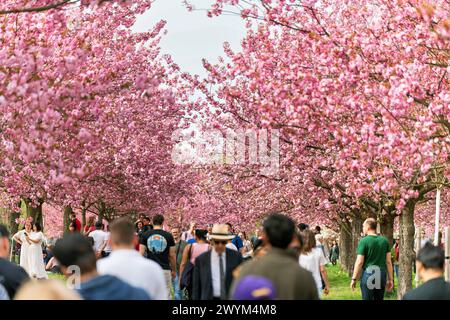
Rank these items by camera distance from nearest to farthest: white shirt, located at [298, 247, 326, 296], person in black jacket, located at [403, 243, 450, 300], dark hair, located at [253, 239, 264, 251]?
person in black jacket, located at [403, 243, 450, 300], dark hair, located at [253, 239, 264, 251], white shirt, located at [298, 247, 326, 296]

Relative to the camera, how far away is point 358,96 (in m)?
16.8

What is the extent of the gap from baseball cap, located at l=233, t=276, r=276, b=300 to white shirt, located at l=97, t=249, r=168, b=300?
141 cm

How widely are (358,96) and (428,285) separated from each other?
32.7 feet

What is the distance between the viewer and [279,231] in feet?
22.1

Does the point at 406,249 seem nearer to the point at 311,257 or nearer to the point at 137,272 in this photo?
the point at 311,257

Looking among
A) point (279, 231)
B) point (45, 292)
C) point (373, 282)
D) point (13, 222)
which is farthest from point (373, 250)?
point (13, 222)

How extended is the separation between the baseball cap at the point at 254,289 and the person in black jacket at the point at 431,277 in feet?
5.54

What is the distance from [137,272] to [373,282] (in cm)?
733

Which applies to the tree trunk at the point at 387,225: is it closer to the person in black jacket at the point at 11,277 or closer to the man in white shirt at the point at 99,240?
the man in white shirt at the point at 99,240

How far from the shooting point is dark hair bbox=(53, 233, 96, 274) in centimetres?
645

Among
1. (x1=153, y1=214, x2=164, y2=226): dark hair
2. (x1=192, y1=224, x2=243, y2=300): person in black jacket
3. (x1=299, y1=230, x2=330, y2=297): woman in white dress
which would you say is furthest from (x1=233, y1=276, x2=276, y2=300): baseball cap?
(x1=153, y1=214, x2=164, y2=226): dark hair

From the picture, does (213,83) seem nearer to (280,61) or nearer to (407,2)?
(280,61)

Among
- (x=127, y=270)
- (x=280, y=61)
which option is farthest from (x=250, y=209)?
(x=127, y=270)

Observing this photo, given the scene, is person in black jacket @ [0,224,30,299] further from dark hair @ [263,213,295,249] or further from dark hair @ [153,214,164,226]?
dark hair @ [153,214,164,226]
